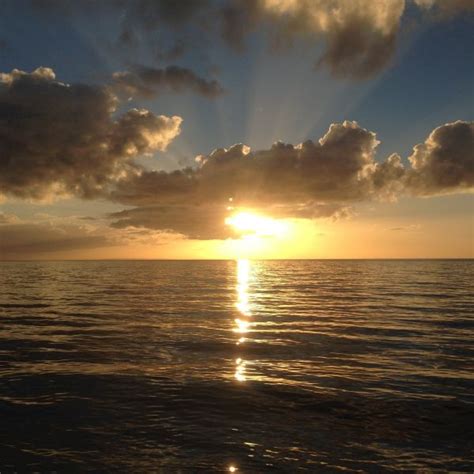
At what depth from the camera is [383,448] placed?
→ 10266 mm

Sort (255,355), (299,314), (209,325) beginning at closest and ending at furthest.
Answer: (255,355)
(209,325)
(299,314)

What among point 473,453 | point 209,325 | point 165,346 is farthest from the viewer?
point 209,325

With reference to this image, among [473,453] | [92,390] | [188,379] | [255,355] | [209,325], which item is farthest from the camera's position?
[209,325]

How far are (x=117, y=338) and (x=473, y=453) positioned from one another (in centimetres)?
1922

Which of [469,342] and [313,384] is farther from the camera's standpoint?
[469,342]

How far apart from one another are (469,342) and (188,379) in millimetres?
16825

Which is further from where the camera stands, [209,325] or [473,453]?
[209,325]

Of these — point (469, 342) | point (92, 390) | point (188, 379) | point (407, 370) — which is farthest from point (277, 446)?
point (469, 342)

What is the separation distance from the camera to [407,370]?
17609mm

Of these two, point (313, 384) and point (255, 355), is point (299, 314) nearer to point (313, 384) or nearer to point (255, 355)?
point (255, 355)

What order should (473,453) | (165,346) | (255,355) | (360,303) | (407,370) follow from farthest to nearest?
(360,303), (165,346), (255,355), (407,370), (473,453)

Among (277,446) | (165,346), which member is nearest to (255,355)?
(165,346)

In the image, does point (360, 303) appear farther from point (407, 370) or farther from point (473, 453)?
point (473, 453)

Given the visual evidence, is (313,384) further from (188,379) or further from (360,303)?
(360,303)
